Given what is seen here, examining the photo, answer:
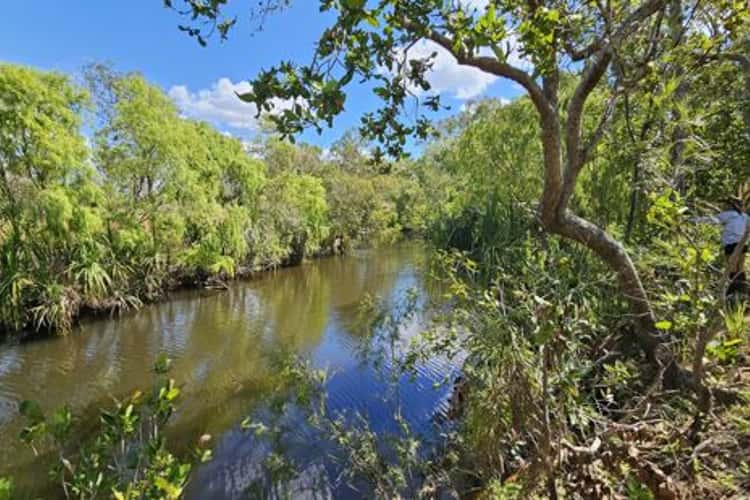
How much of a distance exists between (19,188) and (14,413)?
5187mm

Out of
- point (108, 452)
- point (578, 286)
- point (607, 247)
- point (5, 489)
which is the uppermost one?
point (607, 247)

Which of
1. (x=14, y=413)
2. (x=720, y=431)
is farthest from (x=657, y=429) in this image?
(x=14, y=413)

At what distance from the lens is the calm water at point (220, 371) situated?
4723 mm

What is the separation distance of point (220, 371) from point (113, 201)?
6.61m

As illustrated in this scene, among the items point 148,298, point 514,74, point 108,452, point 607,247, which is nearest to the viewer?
point 108,452

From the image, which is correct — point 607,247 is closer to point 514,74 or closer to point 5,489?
point 514,74

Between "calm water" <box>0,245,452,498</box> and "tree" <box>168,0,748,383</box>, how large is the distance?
7.10 feet

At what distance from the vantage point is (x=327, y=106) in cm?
167

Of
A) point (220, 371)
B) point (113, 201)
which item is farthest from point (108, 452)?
point (113, 201)

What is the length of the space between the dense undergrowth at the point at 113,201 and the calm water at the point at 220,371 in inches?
39.2

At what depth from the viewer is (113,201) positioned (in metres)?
10.9

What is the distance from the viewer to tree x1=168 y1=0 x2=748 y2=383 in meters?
1.76

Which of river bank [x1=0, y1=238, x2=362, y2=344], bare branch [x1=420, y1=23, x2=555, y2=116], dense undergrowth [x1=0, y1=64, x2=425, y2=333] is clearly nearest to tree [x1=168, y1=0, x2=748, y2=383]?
bare branch [x1=420, y1=23, x2=555, y2=116]

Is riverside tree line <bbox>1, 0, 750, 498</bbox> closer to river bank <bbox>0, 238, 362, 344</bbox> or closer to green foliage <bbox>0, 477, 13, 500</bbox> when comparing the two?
green foliage <bbox>0, 477, 13, 500</bbox>
